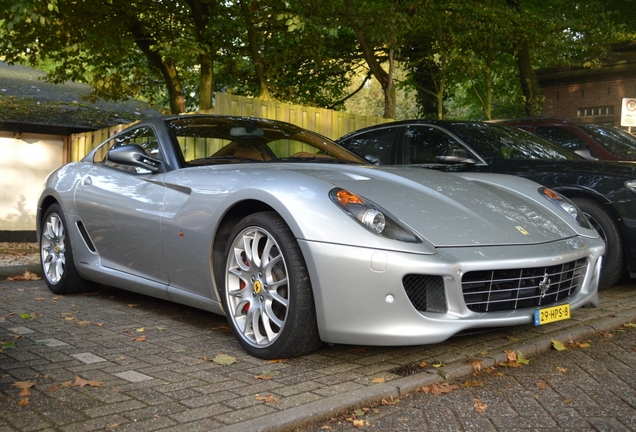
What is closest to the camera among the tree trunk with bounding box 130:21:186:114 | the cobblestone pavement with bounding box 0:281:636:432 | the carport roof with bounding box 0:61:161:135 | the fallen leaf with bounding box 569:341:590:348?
the cobblestone pavement with bounding box 0:281:636:432

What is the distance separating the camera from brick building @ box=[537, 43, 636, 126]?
1038 inches

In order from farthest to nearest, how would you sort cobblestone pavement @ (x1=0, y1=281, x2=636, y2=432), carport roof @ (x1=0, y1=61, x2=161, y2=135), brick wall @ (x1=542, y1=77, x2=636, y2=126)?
1. brick wall @ (x1=542, y1=77, x2=636, y2=126)
2. carport roof @ (x1=0, y1=61, x2=161, y2=135)
3. cobblestone pavement @ (x1=0, y1=281, x2=636, y2=432)

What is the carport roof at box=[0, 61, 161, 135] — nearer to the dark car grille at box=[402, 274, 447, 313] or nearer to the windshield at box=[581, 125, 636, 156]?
the windshield at box=[581, 125, 636, 156]

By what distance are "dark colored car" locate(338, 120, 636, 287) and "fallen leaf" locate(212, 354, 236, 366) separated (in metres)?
2.44

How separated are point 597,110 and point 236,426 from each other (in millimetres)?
27014

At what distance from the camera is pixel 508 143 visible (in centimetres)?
759

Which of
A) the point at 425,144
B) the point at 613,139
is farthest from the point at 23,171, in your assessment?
the point at 613,139

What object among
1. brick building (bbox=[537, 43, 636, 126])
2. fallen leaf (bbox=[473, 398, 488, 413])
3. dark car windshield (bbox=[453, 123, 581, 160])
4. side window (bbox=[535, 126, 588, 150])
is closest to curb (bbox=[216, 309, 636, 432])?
fallen leaf (bbox=[473, 398, 488, 413])

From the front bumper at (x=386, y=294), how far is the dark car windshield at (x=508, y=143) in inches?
135

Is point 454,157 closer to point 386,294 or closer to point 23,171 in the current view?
point 386,294

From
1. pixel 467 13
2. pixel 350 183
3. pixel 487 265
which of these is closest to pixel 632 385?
pixel 487 265

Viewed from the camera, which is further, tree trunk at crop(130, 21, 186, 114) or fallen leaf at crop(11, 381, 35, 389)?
tree trunk at crop(130, 21, 186, 114)

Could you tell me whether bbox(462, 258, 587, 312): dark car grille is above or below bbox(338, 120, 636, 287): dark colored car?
below

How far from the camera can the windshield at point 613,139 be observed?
9773mm
